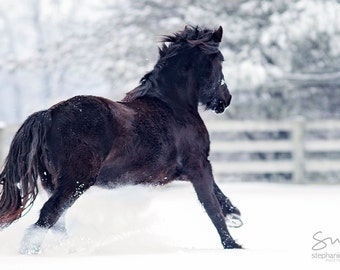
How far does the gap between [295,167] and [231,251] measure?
8539mm

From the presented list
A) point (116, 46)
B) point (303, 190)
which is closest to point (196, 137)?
point (303, 190)

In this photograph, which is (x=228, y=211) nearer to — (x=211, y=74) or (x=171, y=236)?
(x=171, y=236)

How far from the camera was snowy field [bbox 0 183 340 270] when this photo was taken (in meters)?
4.92

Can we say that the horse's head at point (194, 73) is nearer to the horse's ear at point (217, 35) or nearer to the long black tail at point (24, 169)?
the horse's ear at point (217, 35)

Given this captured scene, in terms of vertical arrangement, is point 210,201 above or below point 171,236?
above

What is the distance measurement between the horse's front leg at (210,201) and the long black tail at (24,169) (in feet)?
4.32

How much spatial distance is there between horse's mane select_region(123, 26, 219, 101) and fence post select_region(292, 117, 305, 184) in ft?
24.3

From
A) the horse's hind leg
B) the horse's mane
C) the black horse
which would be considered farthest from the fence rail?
the horse's hind leg

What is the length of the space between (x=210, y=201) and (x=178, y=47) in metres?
1.37

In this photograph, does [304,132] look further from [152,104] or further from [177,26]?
[152,104]

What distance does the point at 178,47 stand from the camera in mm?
6602

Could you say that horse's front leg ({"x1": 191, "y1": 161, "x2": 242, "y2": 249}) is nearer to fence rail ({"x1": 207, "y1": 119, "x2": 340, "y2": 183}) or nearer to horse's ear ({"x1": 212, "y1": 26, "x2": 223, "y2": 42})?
horse's ear ({"x1": 212, "y1": 26, "x2": 223, "y2": 42})

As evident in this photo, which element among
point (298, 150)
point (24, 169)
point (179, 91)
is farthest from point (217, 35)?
point (298, 150)

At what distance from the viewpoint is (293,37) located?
50.2 ft
